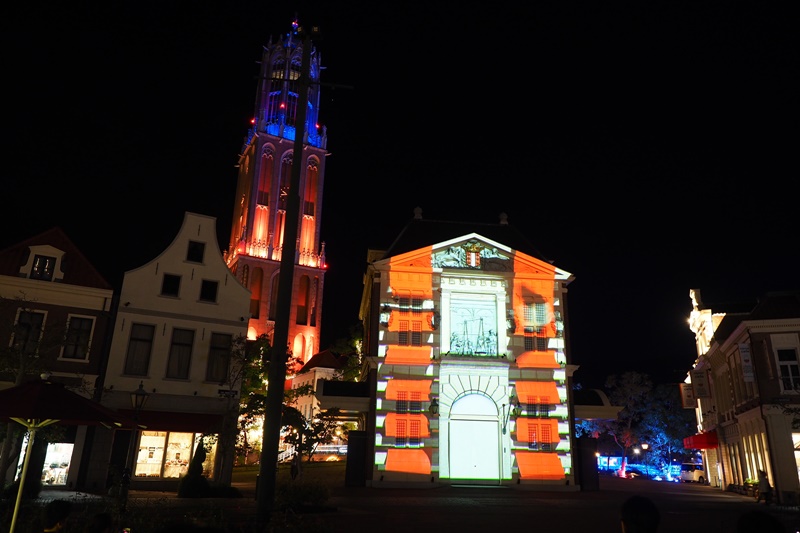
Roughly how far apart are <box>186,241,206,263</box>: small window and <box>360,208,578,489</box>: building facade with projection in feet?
31.2

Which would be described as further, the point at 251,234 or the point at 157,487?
the point at 251,234

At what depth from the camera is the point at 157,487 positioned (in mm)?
26438

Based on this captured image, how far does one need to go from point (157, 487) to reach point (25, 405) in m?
16.4

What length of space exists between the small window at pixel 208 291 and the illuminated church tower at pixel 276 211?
43602 mm

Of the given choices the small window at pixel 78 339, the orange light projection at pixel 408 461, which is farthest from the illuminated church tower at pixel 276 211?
the small window at pixel 78 339

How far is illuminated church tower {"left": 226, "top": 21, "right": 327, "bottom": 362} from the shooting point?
7700cm

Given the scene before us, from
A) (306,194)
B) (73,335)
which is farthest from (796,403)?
(306,194)

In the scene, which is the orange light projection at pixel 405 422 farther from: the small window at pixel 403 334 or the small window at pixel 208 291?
the small window at pixel 208 291

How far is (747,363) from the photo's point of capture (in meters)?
32.3

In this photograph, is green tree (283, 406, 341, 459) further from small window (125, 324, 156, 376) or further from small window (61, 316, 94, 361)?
small window (61, 316, 94, 361)

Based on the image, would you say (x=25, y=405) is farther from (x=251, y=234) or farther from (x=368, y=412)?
(x=251, y=234)

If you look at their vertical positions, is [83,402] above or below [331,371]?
below

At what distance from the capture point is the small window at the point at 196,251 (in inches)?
1205

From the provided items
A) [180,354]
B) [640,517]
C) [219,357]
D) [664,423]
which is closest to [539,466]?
[219,357]
